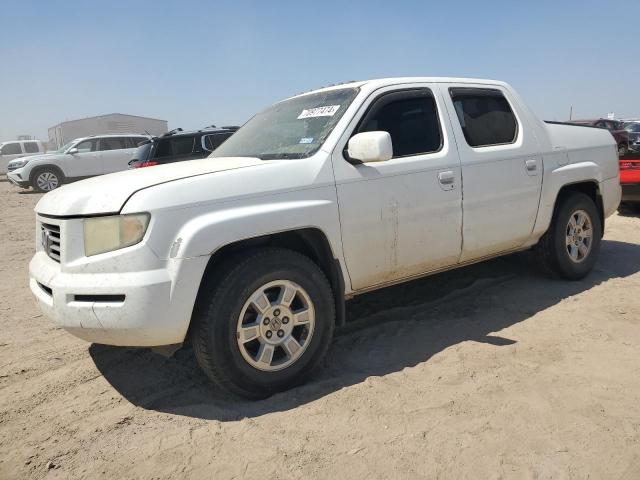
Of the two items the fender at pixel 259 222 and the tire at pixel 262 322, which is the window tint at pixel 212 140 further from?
the tire at pixel 262 322

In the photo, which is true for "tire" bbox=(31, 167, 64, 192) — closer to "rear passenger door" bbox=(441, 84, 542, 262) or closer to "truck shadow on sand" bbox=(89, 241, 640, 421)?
"truck shadow on sand" bbox=(89, 241, 640, 421)

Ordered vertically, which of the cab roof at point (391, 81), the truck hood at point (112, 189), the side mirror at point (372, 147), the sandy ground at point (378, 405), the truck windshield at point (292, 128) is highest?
the cab roof at point (391, 81)

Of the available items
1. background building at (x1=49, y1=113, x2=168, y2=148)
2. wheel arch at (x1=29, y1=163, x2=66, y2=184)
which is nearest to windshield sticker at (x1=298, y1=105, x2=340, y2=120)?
wheel arch at (x1=29, y1=163, x2=66, y2=184)

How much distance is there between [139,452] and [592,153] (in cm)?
463

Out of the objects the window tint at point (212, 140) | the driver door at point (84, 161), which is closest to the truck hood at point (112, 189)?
the window tint at point (212, 140)

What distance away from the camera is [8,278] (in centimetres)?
599

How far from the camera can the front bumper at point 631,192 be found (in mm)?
7539

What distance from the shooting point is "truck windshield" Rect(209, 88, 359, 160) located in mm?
3385

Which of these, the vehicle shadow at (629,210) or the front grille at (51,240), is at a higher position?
the front grille at (51,240)

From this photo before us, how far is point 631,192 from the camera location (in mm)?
7602

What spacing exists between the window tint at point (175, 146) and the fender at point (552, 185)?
821 cm

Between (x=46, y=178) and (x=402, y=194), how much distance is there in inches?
669

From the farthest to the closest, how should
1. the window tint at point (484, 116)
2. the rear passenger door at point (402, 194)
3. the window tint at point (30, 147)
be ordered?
the window tint at point (30, 147) → the window tint at point (484, 116) → the rear passenger door at point (402, 194)

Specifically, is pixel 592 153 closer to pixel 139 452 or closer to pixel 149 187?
pixel 149 187
